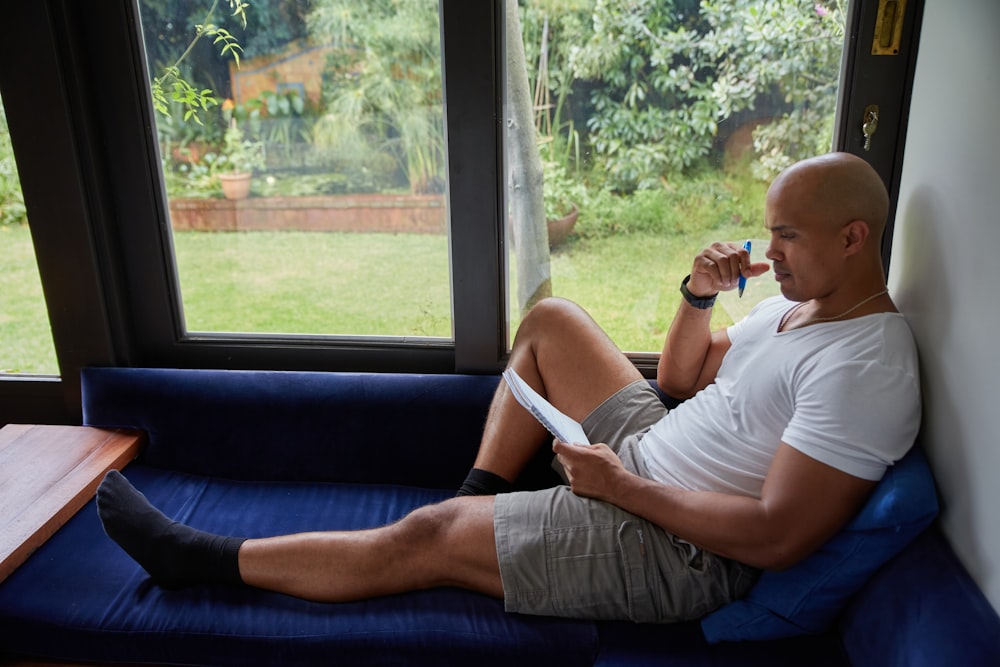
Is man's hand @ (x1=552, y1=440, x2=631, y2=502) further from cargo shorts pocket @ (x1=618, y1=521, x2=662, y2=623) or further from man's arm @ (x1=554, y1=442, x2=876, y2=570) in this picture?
cargo shorts pocket @ (x1=618, y1=521, x2=662, y2=623)

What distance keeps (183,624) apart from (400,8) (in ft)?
5.08

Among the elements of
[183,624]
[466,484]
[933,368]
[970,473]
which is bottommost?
[183,624]

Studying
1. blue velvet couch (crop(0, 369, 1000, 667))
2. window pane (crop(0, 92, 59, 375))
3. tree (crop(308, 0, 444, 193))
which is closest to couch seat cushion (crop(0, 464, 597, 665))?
blue velvet couch (crop(0, 369, 1000, 667))

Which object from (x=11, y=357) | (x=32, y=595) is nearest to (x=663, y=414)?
(x=32, y=595)

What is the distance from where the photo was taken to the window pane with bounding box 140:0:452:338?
1993mm

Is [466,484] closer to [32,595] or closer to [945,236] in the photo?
[32,595]

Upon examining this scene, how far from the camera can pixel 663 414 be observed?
180cm

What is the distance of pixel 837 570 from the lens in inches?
52.2

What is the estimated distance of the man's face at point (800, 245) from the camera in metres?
1.43

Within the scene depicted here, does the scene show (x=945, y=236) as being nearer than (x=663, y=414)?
Yes

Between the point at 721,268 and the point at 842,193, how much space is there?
0.34 metres

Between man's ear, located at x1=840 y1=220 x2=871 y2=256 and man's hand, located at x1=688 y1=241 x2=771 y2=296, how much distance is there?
279mm

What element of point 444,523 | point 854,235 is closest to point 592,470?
point 444,523

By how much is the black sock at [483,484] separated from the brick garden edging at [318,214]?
2.36ft
